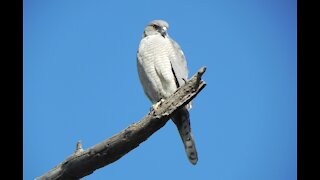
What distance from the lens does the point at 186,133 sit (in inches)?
267

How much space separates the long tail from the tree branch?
4.67 ft

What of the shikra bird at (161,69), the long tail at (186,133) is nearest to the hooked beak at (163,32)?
the shikra bird at (161,69)

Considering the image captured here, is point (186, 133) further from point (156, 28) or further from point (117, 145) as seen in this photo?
point (156, 28)

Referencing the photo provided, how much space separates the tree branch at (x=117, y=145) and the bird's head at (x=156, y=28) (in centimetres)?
270

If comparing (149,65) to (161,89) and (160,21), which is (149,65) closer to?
(161,89)

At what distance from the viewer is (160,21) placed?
7.88m

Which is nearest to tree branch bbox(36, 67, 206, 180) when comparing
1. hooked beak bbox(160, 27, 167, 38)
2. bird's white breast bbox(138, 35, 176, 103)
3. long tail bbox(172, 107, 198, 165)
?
long tail bbox(172, 107, 198, 165)

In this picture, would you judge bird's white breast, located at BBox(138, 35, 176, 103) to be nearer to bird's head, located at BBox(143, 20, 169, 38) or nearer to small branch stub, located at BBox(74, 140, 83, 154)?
bird's head, located at BBox(143, 20, 169, 38)

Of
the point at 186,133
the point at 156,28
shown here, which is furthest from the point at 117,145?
the point at 156,28

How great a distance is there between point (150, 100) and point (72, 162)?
2.40 metres

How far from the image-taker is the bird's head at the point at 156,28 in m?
7.76

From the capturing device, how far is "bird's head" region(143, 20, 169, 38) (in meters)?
7.76

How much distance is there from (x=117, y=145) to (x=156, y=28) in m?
3.07

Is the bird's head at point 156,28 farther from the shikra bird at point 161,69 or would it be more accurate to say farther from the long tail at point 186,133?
the long tail at point 186,133
